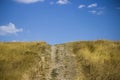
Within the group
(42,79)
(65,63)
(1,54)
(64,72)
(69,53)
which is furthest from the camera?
(69,53)

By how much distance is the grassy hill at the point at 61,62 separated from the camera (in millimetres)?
18141

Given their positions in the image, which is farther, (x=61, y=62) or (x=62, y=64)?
(x=61, y=62)

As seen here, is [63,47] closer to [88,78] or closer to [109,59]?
[109,59]

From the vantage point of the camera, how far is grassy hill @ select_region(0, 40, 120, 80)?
59.5ft


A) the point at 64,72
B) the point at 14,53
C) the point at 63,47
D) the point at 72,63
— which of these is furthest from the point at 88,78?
the point at 63,47

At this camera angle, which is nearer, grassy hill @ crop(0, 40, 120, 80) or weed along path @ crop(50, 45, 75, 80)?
grassy hill @ crop(0, 40, 120, 80)

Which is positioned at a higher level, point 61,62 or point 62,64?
point 61,62

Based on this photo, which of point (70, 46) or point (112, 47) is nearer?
point (112, 47)

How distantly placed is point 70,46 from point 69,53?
11.8 ft

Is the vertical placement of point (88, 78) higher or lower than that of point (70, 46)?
lower

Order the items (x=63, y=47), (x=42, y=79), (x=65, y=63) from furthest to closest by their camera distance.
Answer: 1. (x=63, y=47)
2. (x=65, y=63)
3. (x=42, y=79)

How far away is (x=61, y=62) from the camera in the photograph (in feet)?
70.9

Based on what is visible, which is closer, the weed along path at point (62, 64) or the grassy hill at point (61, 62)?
the grassy hill at point (61, 62)

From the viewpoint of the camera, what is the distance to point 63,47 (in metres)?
27.8
